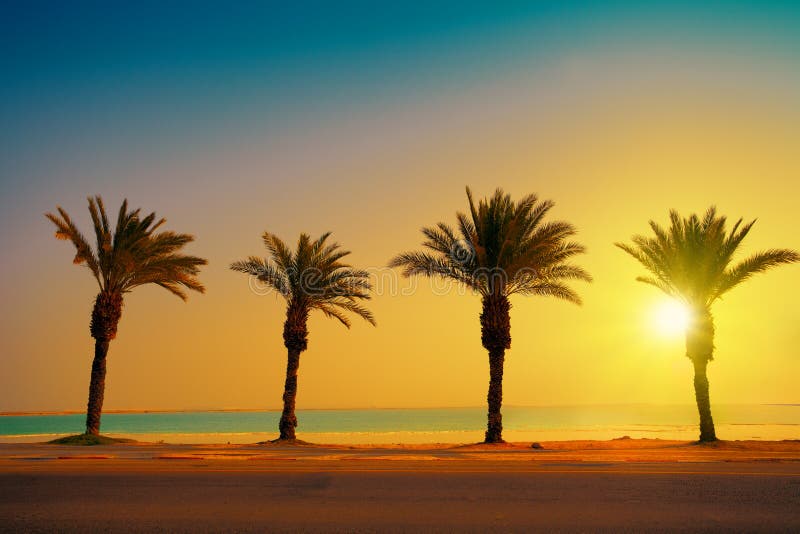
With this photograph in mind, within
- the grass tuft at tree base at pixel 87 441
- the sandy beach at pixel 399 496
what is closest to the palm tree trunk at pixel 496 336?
the sandy beach at pixel 399 496

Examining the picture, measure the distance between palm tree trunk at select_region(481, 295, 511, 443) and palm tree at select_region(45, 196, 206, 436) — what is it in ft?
46.9

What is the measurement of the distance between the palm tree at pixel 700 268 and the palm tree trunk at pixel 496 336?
699cm

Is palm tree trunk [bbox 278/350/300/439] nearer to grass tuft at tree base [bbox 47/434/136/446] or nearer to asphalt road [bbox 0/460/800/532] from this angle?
→ grass tuft at tree base [bbox 47/434/136/446]

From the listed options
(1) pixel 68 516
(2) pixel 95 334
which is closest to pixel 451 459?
(1) pixel 68 516

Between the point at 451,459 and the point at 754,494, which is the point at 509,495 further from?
the point at 451,459

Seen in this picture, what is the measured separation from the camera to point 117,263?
30.7 metres

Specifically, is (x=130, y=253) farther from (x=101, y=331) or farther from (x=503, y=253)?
(x=503, y=253)

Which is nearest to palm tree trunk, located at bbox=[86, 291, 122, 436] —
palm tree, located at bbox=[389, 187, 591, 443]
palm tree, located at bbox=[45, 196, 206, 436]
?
palm tree, located at bbox=[45, 196, 206, 436]

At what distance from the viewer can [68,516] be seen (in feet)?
27.7

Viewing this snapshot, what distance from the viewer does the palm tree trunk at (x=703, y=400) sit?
27.5 metres

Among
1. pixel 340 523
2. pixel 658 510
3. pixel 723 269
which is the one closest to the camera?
pixel 340 523

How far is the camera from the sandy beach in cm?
796

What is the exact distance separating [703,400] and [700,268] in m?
5.69

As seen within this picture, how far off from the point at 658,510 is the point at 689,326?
73.4 ft
